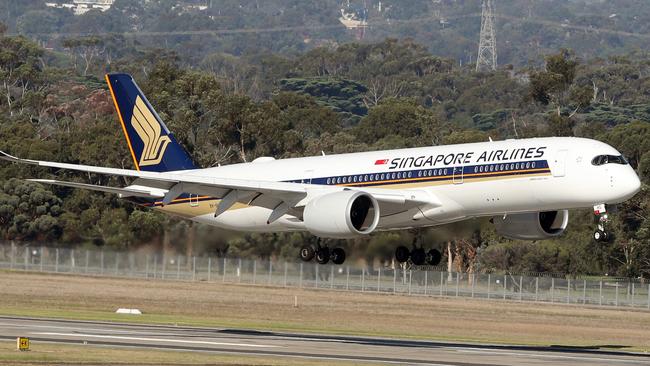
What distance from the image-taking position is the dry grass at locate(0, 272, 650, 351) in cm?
7769

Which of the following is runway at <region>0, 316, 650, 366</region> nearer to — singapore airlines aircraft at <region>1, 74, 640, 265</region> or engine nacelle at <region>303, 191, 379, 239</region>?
singapore airlines aircraft at <region>1, 74, 640, 265</region>

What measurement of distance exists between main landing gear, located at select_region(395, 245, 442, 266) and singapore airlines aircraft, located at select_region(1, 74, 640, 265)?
0.15 feet

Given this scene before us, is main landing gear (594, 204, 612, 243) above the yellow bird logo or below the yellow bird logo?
below

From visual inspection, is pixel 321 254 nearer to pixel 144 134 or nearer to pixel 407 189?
pixel 407 189

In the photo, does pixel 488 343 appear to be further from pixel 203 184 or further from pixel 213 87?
pixel 213 87

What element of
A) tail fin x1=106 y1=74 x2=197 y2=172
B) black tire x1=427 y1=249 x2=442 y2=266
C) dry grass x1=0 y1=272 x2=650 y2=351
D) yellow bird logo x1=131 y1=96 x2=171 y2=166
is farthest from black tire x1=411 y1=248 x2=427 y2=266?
yellow bird logo x1=131 y1=96 x2=171 y2=166

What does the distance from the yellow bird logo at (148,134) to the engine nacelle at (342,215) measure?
45.4 ft

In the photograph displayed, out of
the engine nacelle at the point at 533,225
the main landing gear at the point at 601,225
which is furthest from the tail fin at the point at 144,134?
the main landing gear at the point at 601,225

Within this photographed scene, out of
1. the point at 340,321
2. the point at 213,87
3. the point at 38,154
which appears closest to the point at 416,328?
the point at 340,321

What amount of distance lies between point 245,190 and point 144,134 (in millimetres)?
11682

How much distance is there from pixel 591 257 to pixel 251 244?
45.5m

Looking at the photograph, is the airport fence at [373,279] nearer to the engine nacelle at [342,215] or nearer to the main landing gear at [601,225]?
the engine nacelle at [342,215]

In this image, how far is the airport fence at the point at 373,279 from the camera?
88812 mm

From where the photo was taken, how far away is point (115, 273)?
87.1 meters
